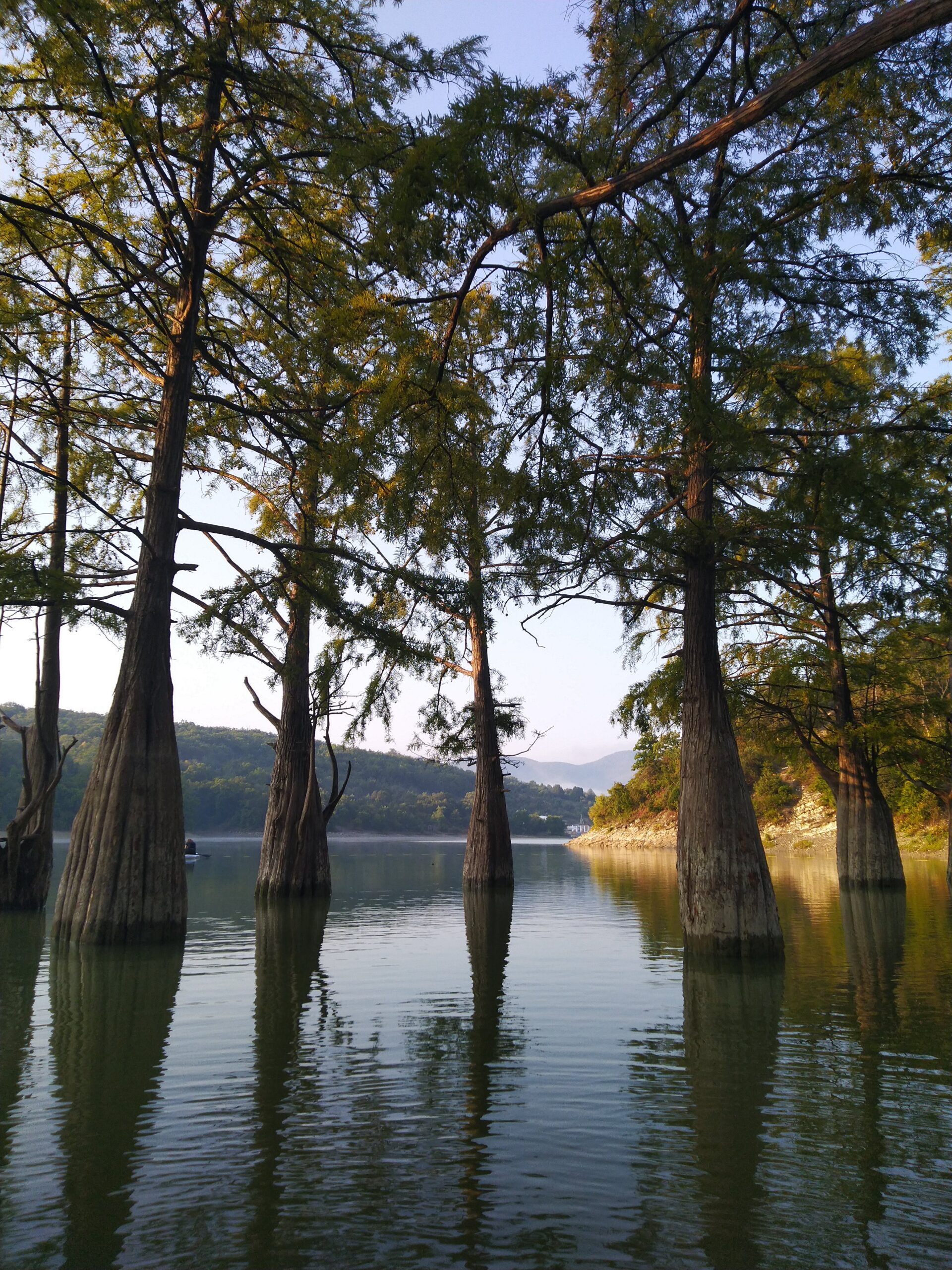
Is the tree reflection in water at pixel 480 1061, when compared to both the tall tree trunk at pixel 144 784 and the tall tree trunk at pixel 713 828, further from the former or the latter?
the tall tree trunk at pixel 144 784

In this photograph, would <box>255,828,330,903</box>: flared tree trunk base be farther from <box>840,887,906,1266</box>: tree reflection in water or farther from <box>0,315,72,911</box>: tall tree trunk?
<box>840,887,906,1266</box>: tree reflection in water

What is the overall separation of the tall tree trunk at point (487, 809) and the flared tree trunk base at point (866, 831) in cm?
868

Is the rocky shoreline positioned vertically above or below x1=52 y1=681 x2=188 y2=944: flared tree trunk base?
below

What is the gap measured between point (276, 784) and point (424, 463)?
14011mm

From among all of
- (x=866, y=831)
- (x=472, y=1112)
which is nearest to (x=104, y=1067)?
(x=472, y=1112)

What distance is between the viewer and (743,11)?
5.47 metres

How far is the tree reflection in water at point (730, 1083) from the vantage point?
3668 millimetres

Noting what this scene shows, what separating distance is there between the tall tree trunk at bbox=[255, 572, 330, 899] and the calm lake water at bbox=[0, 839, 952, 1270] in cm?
834

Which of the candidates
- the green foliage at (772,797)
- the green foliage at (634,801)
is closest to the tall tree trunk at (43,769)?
the green foliage at (772,797)

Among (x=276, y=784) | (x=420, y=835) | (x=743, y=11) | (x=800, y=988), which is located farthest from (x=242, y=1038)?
(x=420, y=835)

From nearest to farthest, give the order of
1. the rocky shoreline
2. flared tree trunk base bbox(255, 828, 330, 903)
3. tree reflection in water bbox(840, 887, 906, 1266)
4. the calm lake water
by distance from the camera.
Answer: the calm lake water
tree reflection in water bbox(840, 887, 906, 1266)
flared tree trunk base bbox(255, 828, 330, 903)
the rocky shoreline

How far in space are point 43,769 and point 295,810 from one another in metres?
6.11

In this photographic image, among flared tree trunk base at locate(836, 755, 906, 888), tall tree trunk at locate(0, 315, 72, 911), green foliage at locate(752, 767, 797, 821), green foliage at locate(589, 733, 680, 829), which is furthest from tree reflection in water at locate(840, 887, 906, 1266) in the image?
green foliage at locate(589, 733, 680, 829)

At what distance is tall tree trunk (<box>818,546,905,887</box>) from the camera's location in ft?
69.6
